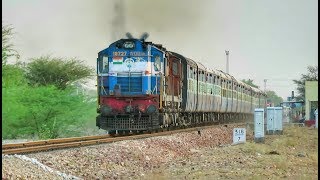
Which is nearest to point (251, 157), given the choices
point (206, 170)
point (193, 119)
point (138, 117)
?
point (206, 170)

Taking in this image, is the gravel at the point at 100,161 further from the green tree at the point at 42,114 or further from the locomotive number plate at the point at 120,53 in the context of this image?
the green tree at the point at 42,114

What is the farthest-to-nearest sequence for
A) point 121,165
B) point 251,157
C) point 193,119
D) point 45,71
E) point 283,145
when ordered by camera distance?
point 45,71
point 193,119
point 283,145
point 251,157
point 121,165

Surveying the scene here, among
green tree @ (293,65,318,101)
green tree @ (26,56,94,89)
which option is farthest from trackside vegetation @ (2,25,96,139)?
green tree @ (293,65,318,101)

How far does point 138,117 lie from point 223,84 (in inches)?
619

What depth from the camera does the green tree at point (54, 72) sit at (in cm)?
4278

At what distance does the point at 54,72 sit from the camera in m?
43.0

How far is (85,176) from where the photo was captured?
12.0m

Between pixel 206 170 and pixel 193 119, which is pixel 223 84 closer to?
pixel 193 119

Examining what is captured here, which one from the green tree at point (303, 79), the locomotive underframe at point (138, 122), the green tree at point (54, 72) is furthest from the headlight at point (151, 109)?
the green tree at point (303, 79)

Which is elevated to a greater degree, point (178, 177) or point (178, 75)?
point (178, 75)

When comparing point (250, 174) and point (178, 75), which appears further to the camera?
point (178, 75)

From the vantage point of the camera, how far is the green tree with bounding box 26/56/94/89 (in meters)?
42.8

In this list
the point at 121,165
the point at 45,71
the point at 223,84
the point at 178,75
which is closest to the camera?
the point at 121,165

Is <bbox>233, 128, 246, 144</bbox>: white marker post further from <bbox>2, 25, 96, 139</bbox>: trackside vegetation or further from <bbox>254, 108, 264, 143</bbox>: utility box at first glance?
<bbox>2, 25, 96, 139</bbox>: trackside vegetation
